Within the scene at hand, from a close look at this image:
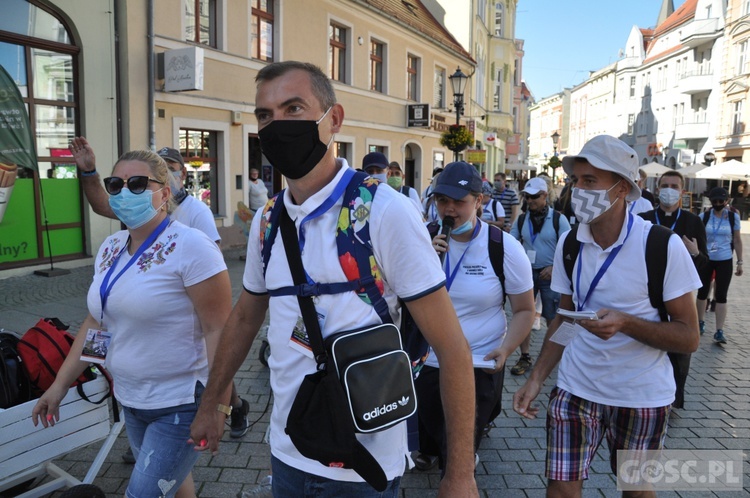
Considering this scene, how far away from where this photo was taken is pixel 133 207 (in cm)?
271

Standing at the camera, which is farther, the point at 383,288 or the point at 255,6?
the point at 255,6

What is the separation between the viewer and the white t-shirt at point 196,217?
4.50 meters

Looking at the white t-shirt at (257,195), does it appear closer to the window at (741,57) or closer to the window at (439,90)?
the window at (439,90)

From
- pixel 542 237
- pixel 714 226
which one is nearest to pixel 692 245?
pixel 542 237

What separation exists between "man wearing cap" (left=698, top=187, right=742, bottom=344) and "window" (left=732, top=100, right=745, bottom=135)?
110 ft

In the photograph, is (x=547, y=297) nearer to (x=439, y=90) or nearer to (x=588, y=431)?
(x=588, y=431)

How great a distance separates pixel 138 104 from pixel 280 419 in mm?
10741

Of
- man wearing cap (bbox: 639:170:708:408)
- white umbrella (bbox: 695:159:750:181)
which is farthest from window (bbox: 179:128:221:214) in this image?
white umbrella (bbox: 695:159:750:181)

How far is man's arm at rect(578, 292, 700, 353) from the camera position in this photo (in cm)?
250

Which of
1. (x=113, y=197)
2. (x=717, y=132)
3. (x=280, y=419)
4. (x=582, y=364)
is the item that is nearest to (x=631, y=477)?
(x=582, y=364)

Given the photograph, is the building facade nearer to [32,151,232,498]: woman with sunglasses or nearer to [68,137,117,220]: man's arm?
[68,137,117,220]: man's arm

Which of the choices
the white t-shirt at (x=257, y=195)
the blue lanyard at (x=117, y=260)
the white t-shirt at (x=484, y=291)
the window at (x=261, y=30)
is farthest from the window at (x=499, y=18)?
the blue lanyard at (x=117, y=260)

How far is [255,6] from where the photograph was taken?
1420 cm

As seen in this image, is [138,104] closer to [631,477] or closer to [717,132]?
[631,477]
